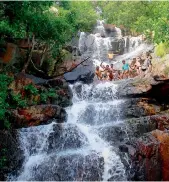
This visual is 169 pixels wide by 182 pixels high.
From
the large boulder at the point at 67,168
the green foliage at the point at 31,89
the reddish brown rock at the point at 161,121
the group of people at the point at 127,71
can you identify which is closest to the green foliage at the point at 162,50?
the group of people at the point at 127,71

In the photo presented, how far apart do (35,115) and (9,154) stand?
92.2 inches

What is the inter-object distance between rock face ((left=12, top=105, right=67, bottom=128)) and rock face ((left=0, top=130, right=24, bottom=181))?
712 millimetres

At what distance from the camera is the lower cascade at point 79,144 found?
36.2 ft

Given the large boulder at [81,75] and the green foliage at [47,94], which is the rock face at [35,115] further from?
the large boulder at [81,75]

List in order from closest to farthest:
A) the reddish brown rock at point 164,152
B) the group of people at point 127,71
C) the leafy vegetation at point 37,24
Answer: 1. the leafy vegetation at point 37,24
2. the reddish brown rock at point 164,152
3. the group of people at point 127,71

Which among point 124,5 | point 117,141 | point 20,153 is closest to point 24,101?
point 20,153

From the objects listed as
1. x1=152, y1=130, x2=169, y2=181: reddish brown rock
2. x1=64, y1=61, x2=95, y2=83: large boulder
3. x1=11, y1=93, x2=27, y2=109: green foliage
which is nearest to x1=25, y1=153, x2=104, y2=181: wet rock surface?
x1=152, y1=130, x2=169, y2=181: reddish brown rock

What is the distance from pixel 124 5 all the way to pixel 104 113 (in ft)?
63.9

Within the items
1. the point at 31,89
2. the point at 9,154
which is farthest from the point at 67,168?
the point at 31,89

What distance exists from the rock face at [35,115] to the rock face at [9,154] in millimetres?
712

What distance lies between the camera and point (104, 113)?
51.0 ft

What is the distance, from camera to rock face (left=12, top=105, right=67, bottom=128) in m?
13.5

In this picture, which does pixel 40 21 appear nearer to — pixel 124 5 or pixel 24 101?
pixel 24 101

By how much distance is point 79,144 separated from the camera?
13102 mm
